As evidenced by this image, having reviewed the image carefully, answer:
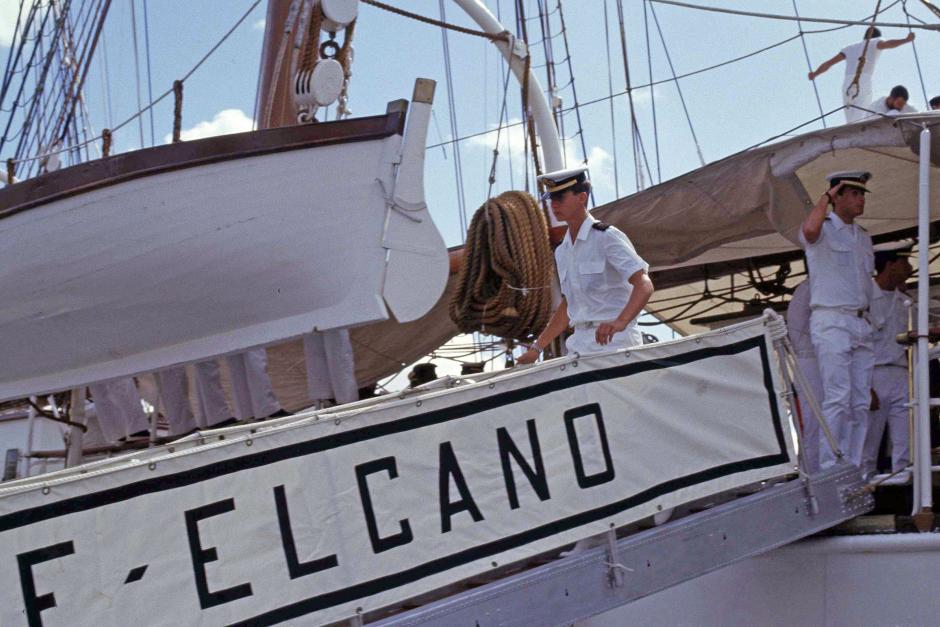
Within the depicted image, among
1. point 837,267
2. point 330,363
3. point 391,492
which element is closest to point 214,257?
point 330,363

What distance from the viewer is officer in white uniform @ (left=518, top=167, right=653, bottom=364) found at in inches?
183

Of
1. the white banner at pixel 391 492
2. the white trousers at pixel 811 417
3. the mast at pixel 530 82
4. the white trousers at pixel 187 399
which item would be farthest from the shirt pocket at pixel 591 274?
the white trousers at pixel 187 399

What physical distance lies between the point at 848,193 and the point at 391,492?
2.80 m

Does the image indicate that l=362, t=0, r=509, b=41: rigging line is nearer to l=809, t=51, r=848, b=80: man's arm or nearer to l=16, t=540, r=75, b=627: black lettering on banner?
l=809, t=51, r=848, b=80: man's arm

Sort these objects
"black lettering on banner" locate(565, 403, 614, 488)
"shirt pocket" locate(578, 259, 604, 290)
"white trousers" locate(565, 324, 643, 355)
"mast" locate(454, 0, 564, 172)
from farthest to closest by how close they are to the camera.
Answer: "mast" locate(454, 0, 564, 172) < "shirt pocket" locate(578, 259, 604, 290) < "white trousers" locate(565, 324, 643, 355) < "black lettering on banner" locate(565, 403, 614, 488)

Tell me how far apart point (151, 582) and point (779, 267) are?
6.45 m

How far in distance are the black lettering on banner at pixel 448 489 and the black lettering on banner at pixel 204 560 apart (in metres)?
0.68

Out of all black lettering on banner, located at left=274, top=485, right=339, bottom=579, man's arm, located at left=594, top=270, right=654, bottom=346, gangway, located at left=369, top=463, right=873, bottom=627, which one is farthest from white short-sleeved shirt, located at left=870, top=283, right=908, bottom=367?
black lettering on banner, located at left=274, top=485, right=339, bottom=579

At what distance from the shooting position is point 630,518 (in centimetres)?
399

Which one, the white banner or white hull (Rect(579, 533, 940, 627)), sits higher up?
the white banner

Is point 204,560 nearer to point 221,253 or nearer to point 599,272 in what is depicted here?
point 599,272

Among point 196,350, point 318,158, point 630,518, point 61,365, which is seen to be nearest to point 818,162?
point 318,158

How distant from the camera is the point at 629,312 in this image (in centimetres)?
439

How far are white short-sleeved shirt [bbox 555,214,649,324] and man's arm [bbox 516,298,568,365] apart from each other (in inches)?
8.6
